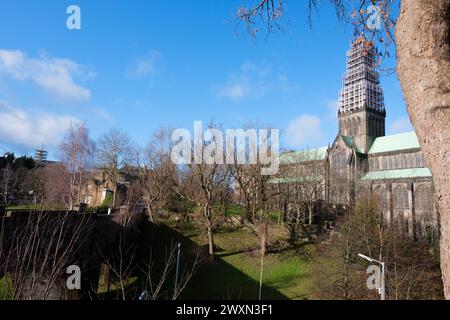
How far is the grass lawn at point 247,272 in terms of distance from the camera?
21.8m

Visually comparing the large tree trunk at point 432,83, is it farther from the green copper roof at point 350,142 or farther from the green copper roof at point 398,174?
the green copper roof at point 350,142

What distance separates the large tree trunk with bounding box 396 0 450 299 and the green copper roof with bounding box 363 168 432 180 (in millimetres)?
60003

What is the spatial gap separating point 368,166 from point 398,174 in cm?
831

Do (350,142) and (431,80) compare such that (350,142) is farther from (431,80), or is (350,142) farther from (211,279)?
(431,80)

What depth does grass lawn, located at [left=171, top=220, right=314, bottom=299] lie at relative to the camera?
2180 cm

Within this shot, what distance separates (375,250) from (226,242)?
48.6ft

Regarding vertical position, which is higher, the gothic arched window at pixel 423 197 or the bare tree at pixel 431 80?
the bare tree at pixel 431 80

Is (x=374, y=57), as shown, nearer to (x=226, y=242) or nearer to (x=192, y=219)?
(x=226, y=242)

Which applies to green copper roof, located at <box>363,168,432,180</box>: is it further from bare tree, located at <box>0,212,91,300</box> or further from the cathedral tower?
bare tree, located at <box>0,212,91,300</box>

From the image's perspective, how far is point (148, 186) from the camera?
121 feet

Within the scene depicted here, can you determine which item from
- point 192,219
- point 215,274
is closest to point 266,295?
point 215,274

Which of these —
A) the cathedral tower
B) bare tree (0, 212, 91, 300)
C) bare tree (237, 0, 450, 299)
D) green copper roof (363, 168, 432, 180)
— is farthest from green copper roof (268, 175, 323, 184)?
bare tree (237, 0, 450, 299)

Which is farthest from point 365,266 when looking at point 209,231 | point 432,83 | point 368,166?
point 368,166

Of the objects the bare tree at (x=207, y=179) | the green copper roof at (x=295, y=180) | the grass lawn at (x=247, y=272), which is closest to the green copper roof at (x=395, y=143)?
the green copper roof at (x=295, y=180)
